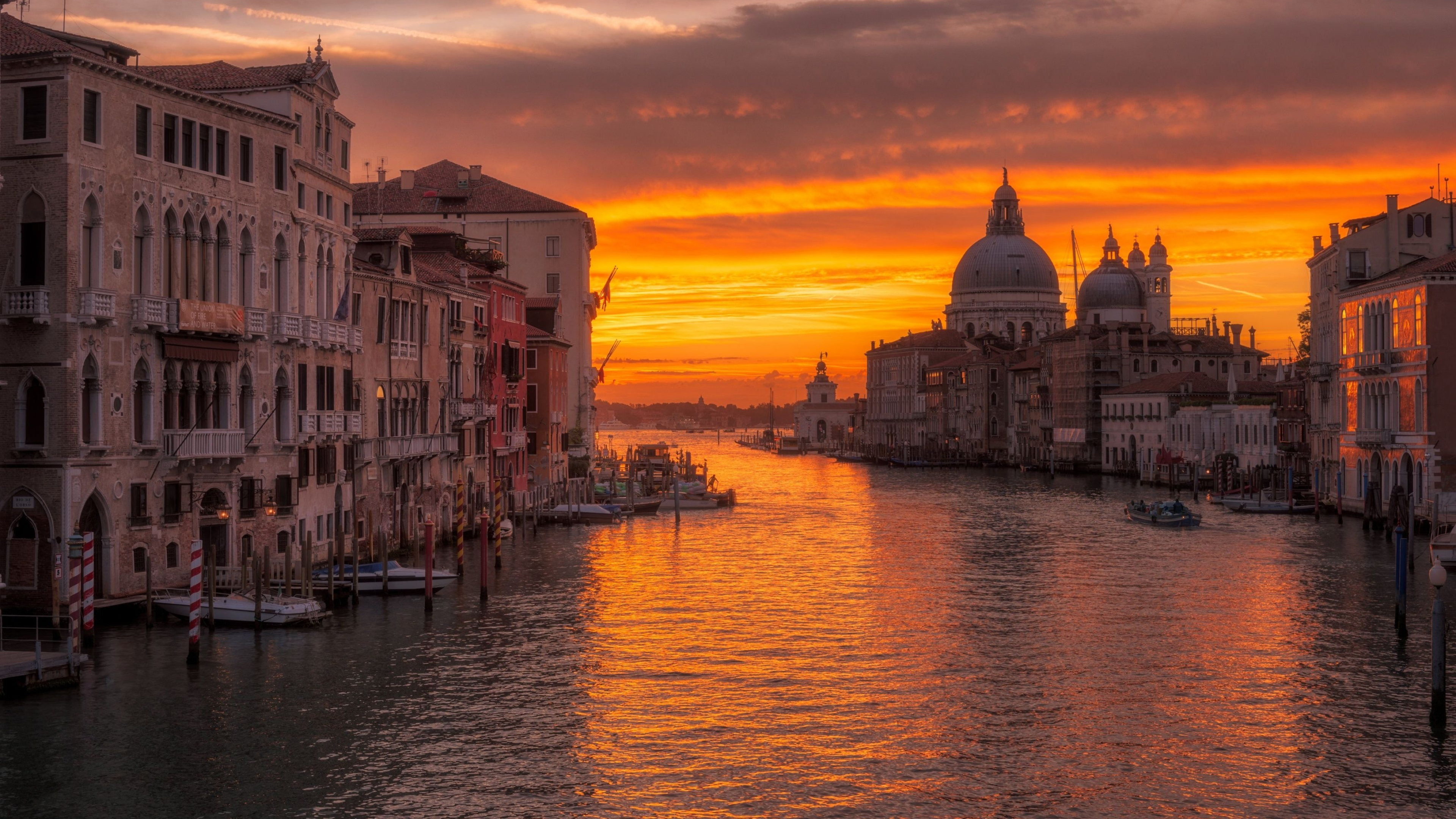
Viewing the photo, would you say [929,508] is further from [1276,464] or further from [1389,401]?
[1389,401]

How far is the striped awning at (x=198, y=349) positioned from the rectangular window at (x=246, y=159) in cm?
350

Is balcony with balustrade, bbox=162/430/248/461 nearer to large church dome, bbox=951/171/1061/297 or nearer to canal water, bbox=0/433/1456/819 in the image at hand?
canal water, bbox=0/433/1456/819

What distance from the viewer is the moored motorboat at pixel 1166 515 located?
5759 centimetres

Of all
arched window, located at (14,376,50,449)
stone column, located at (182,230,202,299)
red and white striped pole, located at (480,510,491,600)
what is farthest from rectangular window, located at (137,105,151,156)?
red and white striped pole, located at (480,510,491,600)

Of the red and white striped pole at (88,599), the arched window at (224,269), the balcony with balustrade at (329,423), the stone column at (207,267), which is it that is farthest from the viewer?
the balcony with balustrade at (329,423)

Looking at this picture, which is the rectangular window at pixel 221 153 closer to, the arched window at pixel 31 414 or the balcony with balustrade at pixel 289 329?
the balcony with balustrade at pixel 289 329

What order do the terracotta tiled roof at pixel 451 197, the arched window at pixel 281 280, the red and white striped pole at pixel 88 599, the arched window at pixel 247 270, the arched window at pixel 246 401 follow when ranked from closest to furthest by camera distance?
the red and white striped pole at pixel 88 599, the arched window at pixel 247 270, the arched window at pixel 246 401, the arched window at pixel 281 280, the terracotta tiled roof at pixel 451 197

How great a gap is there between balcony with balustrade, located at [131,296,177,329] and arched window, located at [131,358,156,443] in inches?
27.2

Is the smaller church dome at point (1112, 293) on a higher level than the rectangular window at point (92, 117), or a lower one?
higher

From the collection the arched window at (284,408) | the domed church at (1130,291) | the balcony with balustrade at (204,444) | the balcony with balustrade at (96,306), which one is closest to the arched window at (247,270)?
the arched window at (284,408)

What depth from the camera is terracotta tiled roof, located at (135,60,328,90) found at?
108 feet

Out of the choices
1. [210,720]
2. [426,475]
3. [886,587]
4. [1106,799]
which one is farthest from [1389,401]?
[210,720]

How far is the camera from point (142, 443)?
2902 centimetres

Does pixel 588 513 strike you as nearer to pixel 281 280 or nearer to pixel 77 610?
pixel 281 280
